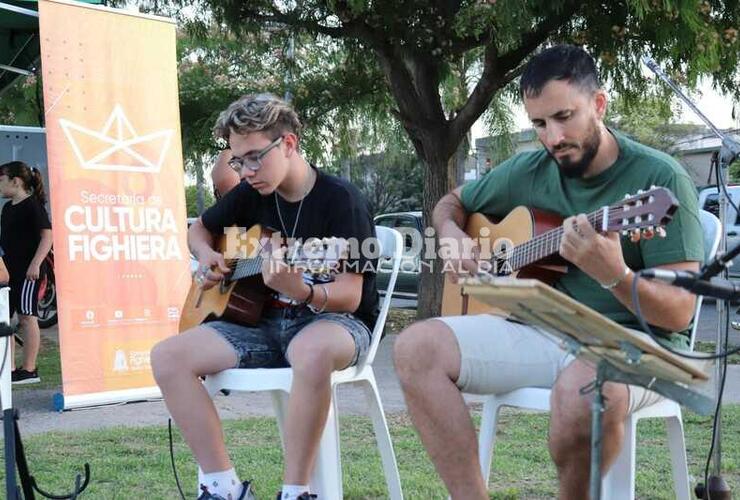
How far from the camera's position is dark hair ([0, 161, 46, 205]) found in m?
6.88

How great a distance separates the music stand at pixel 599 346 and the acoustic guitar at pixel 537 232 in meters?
0.46

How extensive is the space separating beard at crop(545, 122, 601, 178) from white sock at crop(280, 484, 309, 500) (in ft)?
4.19

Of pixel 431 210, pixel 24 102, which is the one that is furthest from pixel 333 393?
pixel 24 102

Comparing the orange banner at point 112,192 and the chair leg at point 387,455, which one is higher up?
the orange banner at point 112,192

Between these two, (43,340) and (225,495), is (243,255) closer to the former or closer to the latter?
(225,495)

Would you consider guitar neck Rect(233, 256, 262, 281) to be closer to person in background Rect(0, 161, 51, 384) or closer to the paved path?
the paved path

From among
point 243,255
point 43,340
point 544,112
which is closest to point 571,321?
point 544,112

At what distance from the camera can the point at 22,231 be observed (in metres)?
6.96

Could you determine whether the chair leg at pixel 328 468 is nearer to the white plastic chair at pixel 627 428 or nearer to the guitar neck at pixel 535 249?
the white plastic chair at pixel 627 428

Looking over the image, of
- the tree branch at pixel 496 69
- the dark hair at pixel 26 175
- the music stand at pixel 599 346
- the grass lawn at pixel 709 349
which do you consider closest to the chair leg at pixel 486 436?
the music stand at pixel 599 346

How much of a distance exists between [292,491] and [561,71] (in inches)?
59.5

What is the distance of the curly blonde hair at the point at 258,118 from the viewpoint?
3.22 metres

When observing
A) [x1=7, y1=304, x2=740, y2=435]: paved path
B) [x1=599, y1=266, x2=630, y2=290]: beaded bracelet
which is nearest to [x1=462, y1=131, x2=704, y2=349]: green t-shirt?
[x1=599, y1=266, x2=630, y2=290]: beaded bracelet

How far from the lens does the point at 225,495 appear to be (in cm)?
296
